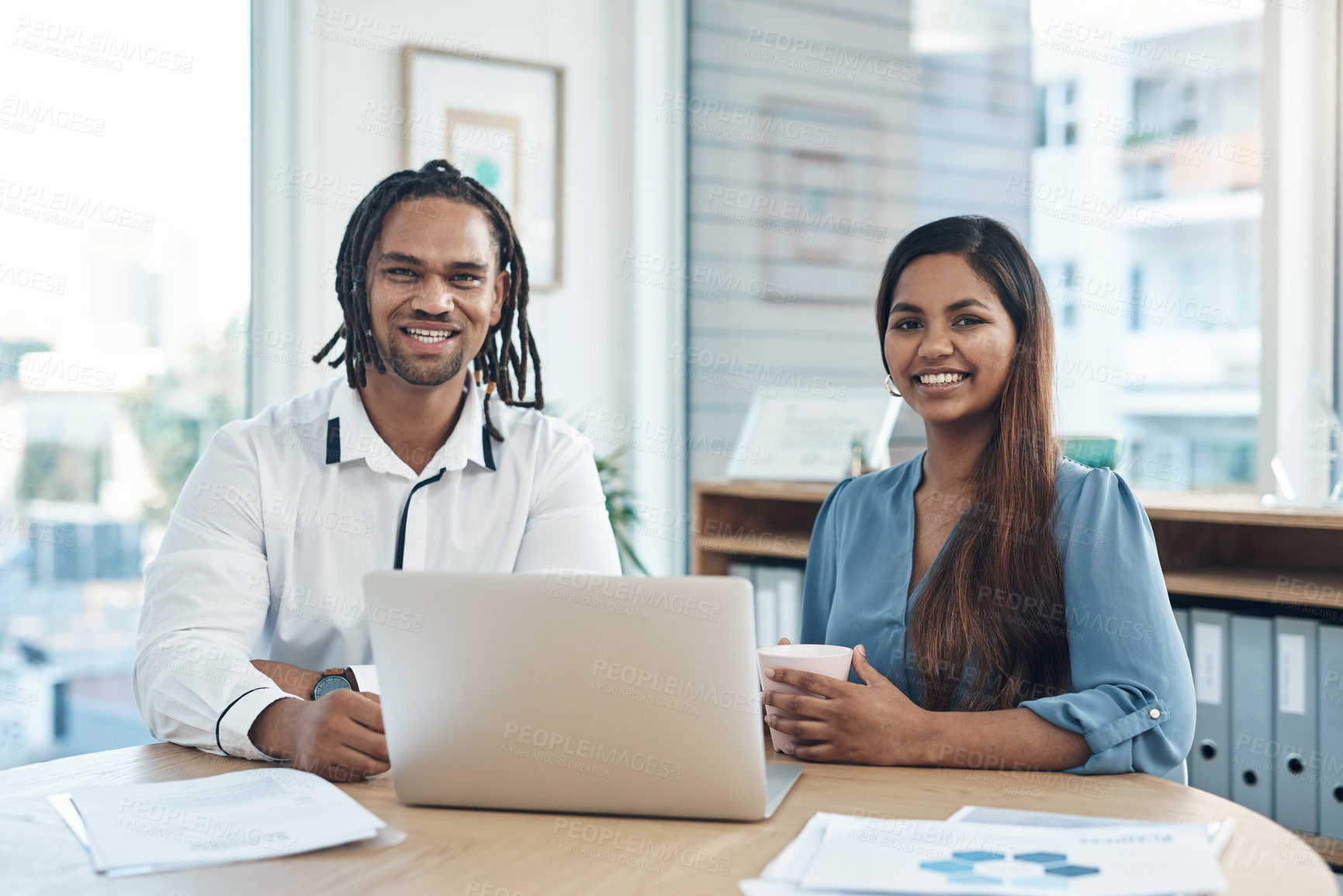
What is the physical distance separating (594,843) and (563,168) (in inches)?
105

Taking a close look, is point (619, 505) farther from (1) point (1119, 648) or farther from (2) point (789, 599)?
(1) point (1119, 648)

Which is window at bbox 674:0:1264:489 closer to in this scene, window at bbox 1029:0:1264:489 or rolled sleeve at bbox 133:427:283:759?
window at bbox 1029:0:1264:489

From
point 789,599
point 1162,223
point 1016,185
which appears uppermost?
point 1016,185

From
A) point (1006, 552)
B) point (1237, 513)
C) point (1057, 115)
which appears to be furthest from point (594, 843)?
point (1057, 115)

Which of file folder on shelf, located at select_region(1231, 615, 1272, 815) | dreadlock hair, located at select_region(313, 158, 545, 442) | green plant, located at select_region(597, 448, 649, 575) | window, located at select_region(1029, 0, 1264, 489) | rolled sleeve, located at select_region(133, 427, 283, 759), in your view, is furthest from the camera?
green plant, located at select_region(597, 448, 649, 575)

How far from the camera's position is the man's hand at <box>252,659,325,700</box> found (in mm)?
1361

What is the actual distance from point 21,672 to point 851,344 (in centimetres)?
228

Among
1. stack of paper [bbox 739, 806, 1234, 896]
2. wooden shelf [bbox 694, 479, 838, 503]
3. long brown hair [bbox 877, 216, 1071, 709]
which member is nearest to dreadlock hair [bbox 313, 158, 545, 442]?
long brown hair [bbox 877, 216, 1071, 709]

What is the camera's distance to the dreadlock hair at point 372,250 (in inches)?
68.9

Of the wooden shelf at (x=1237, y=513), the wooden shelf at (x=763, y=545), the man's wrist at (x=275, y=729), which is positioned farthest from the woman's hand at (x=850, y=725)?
the wooden shelf at (x=763, y=545)

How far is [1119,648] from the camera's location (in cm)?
120

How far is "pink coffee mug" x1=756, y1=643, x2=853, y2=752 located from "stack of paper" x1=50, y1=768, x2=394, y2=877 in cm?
41

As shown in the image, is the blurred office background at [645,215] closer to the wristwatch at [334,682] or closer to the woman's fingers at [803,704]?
the woman's fingers at [803,704]

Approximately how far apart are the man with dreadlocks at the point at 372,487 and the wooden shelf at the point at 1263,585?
1079 millimetres
